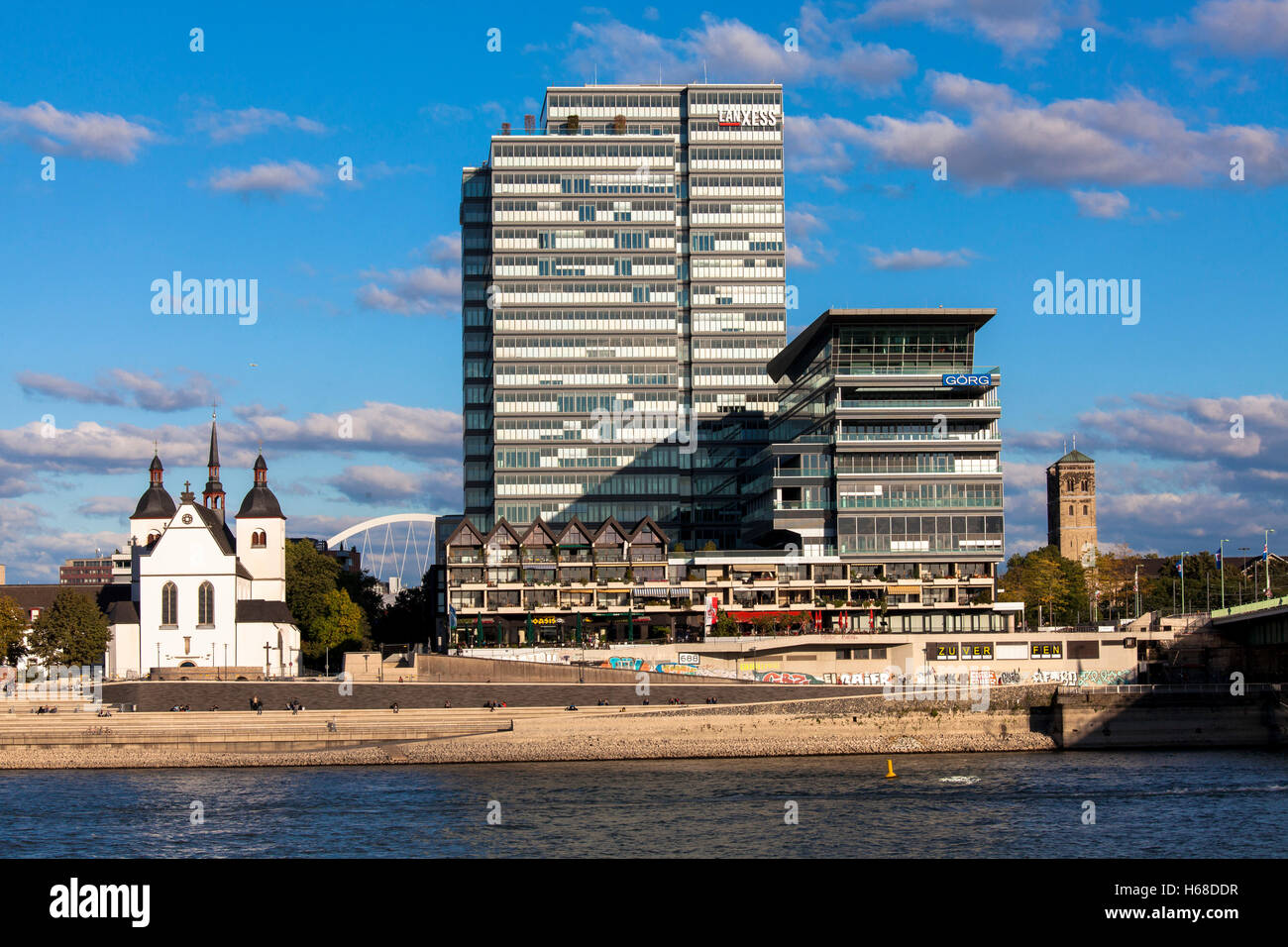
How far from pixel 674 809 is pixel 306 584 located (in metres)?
109

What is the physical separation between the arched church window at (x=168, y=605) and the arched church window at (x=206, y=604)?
2394 mm

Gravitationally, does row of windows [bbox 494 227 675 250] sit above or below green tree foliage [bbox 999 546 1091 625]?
above

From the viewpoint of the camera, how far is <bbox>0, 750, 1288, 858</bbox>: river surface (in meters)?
62.5

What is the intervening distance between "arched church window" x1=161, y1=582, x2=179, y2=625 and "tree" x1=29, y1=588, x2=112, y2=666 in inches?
291

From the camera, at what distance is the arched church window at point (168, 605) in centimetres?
15554

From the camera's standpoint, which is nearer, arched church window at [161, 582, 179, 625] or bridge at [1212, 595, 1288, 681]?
bridge at [1212, 595, 1288, 681]

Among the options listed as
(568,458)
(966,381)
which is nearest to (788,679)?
(966,381)

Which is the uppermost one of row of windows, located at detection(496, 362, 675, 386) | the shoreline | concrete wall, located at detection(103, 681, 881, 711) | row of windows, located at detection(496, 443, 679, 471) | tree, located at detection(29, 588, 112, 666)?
row of windows, located at detection(496, 362, 675, 386)

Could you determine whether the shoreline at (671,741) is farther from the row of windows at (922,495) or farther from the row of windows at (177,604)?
the row of windows at (177,604)

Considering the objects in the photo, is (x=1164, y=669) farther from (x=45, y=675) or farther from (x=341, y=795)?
(x=45, y=675)

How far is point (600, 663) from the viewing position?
127 metres

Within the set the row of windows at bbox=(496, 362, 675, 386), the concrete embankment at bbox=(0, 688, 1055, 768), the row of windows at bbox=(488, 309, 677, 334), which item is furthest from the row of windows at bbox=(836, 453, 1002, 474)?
the row of windows at bbox=(488, 309, 677, 334)

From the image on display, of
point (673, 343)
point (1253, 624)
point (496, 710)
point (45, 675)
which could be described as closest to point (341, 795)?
point (496, 710)

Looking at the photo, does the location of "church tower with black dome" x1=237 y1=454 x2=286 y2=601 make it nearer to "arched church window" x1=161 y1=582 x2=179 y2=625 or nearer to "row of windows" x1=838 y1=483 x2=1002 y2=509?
"arched church window" x1=161 y1=582 x2=179 y2=625
